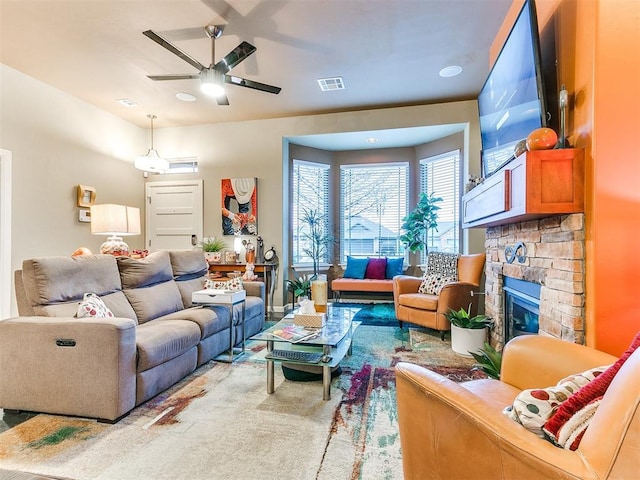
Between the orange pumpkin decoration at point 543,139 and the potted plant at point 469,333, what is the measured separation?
1.82 meters

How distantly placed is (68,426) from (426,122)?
4.91 meters

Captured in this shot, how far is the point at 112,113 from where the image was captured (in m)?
4.99

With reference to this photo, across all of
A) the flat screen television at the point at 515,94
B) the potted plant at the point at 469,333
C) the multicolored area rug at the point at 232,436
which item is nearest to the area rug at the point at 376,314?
the potted plant at the point at 469,333

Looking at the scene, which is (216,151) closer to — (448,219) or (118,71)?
(118,71)

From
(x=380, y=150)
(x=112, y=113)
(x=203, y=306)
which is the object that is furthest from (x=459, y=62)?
(x=112, y=113)

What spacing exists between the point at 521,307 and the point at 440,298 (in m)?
1.02

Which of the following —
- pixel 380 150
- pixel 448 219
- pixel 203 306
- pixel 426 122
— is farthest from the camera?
pixel 380 150

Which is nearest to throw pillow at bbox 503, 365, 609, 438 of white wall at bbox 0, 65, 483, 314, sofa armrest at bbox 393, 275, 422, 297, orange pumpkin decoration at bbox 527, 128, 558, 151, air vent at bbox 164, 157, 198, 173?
orange pumpkin decoration at bbox 527, 128, 558, 151

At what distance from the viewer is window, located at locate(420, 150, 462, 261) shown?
5.23 m

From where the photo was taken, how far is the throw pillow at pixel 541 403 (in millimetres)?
914

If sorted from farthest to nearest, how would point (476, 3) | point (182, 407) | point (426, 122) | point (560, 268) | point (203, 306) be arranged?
1. point (426, 122)
2. point (203, 306)
3. point (476, 3)
4. point (182, 407)
5. point (560, 268)

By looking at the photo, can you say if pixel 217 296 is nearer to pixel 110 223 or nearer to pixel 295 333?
pixel 295 333

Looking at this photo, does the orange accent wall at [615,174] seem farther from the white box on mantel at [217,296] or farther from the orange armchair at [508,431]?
the white box on mantel at [217,296]

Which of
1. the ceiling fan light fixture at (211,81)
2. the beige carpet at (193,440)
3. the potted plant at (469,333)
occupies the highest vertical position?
the ceiling fan light fixture at (211,81)
